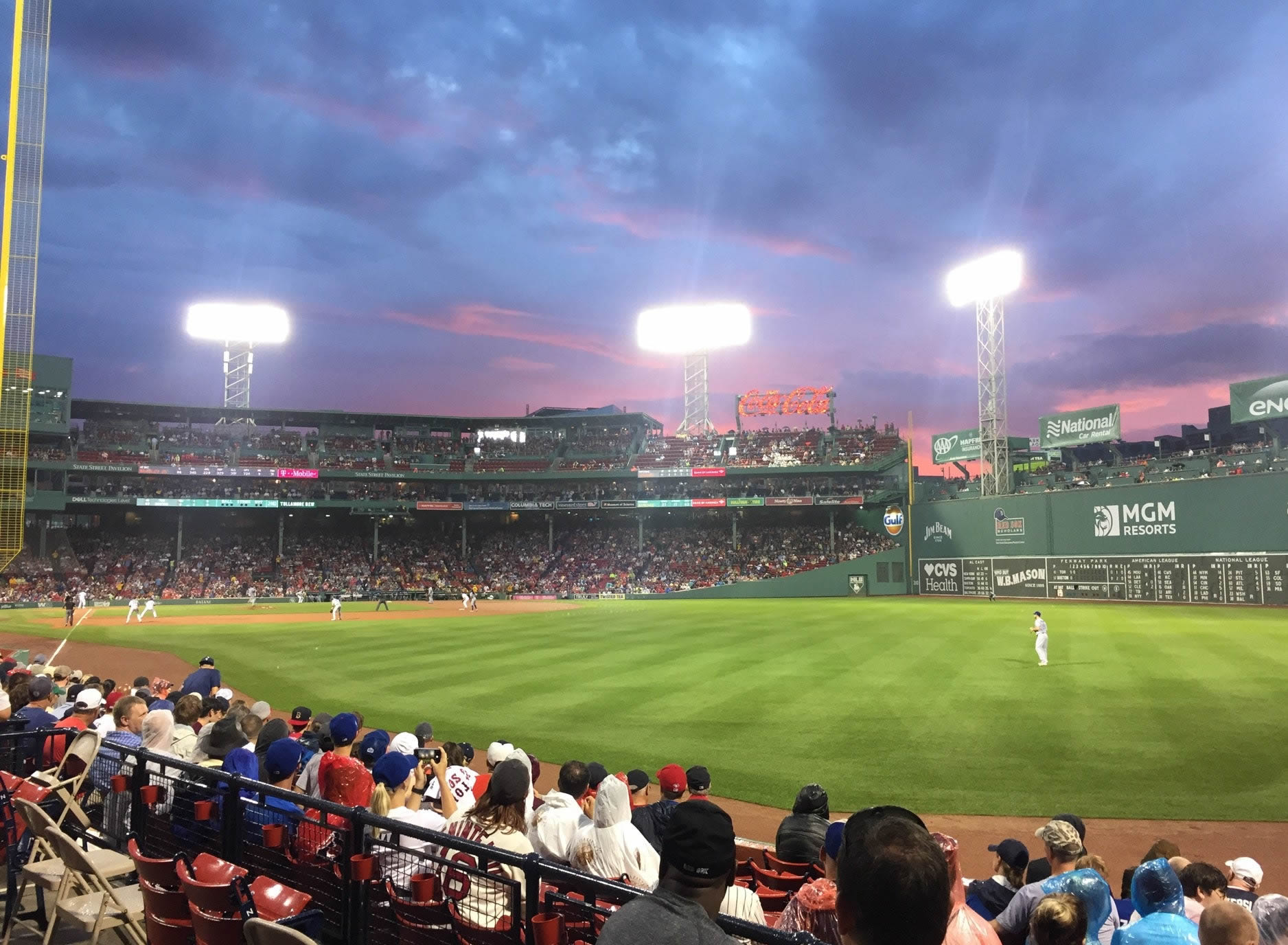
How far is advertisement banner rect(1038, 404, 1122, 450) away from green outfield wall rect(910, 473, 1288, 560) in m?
8.59

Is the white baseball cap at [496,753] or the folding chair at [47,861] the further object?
the white baseball cap at [496,753]

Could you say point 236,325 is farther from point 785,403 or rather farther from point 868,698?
point 868,698

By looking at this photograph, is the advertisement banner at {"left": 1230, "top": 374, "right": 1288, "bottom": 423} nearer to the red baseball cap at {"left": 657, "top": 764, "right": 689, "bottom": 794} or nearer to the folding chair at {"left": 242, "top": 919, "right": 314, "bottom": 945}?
the red baseball cap at {"left": 657, "top": 764, "right": 689, "bottom": 794}

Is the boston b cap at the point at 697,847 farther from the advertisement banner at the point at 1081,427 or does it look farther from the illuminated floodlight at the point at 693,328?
the illuminated floodlight at the point at 693,328

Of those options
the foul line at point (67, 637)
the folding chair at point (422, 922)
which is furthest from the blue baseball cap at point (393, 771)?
the foul line at point (67, 637)

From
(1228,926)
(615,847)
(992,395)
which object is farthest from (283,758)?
(992,395)

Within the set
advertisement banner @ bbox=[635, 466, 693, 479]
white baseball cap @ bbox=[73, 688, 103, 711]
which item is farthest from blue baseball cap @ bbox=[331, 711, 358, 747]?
advertisement banner @ bbox=[635, 466, 693, 479]

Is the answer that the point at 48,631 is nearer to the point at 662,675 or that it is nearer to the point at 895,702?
the point at 662,675

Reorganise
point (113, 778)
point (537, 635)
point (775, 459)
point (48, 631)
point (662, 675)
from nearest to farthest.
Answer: point (113, 778) < point (662, 675) < point (537, 635) < point (48, 631) < point (775, 459)

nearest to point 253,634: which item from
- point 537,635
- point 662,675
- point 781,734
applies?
point 537,635

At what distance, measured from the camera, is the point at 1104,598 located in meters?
43.0

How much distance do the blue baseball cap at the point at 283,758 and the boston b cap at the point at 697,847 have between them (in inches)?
184

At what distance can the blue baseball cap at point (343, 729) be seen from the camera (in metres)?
7.08

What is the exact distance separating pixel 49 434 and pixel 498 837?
225 feet
